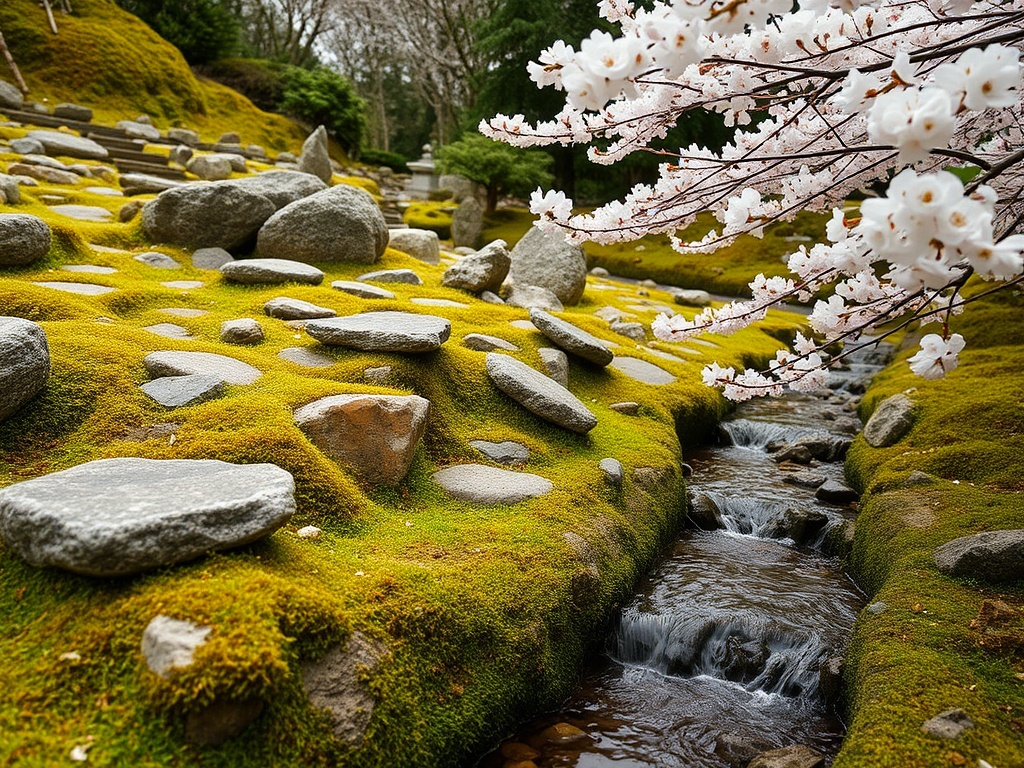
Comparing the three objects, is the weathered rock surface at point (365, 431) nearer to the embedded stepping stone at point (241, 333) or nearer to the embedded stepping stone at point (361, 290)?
the embedded stepping stone at point (241, 333)

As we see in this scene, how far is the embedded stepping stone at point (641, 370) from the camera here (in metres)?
8.48

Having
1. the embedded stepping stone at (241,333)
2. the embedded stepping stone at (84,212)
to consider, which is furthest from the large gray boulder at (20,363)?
the embedded stepping stone at (84,212)

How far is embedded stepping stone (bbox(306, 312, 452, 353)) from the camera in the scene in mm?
5504

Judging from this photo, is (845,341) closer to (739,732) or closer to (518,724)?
(739,732)

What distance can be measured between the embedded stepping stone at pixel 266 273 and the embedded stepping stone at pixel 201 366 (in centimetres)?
273

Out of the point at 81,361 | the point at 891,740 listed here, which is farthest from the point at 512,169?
the point at 891,740

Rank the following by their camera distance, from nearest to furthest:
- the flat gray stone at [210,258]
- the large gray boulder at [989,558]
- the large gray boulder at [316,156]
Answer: the large gray boulder at [989,558]
the flat gray stone at [210,258]
the large gray boulder at [316,156]

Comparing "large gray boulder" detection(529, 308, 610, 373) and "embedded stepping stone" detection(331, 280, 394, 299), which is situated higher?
"large gray boulder" detection(529, 308, 610, 373)

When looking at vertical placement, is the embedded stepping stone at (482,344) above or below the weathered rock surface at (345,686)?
above

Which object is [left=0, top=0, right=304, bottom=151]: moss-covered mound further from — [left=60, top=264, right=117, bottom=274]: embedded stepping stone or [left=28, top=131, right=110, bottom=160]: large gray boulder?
[left=60, top=264, right=117, bottom=274]: embedded stepping stone

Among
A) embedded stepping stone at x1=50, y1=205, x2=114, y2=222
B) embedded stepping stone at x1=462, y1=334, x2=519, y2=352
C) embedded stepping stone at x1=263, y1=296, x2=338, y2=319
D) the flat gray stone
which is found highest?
embedded stepping stone at x1=462, y1=334, x2=519, y2=352

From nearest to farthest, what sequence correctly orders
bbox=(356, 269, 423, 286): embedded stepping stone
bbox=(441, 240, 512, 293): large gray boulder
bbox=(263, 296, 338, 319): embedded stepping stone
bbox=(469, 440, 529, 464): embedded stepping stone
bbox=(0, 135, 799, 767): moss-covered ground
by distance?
bbox=(0, 135, 799, 767): moss-covered ground < bbox=(469, 440, 529, 464): embedded stepping stone < bbox=(263, 296, 338, 319): embedded stepping stone < bbox=(356, 269, 423, 286): embedded stepping stone < bbox=(441, 240, 512, 293): large gray boulder

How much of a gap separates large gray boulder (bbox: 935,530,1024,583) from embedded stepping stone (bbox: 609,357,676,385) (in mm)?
4333

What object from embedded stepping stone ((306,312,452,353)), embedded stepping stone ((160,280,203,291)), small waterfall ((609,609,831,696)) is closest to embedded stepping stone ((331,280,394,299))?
embedded stepping stone ((160,280,203,291))
